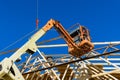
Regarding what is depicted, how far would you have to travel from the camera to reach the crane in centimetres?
1538

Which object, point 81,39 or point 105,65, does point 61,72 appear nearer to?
point 105,65

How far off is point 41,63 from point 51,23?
23.2 ft

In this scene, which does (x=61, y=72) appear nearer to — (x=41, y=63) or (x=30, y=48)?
(x=41, y=63)

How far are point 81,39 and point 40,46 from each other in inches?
278

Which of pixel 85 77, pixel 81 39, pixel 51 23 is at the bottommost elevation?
pixel 85 77

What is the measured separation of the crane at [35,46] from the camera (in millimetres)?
15383

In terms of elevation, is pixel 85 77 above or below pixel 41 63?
below

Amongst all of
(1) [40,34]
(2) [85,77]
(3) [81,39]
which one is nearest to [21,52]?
(1) [40,34]

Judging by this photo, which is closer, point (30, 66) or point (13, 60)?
point (13, 60)

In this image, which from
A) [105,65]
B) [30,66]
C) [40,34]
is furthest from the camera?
[30,66]

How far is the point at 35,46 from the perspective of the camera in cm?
1694

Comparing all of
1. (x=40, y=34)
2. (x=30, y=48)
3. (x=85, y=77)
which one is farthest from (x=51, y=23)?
(x=85, y=77)

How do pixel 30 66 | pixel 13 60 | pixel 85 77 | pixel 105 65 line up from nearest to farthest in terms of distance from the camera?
pixel 13 60, pixel 85 77, pixel 105 65, pixel 30 66

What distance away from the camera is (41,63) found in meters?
24.7
